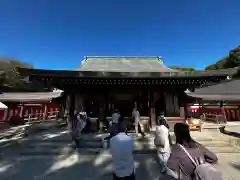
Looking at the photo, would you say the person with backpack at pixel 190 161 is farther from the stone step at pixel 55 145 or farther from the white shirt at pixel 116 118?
the stone step at pixel 55 145

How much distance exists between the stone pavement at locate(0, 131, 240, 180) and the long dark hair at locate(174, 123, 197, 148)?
2.92 meters

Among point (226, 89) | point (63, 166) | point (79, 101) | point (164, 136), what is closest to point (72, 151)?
point (63, 166)

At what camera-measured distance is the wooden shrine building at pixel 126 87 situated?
26.5ft

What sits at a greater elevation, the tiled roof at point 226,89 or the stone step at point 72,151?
the tiled roof at point 226,89

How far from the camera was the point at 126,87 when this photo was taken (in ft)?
31.1

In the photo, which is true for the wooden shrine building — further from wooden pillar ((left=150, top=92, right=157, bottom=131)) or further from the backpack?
the backpack

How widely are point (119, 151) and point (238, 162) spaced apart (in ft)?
17.6

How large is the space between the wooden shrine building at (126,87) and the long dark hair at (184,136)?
19.9 feet

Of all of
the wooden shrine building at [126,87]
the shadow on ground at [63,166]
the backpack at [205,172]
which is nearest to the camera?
the backpack at [205,172]

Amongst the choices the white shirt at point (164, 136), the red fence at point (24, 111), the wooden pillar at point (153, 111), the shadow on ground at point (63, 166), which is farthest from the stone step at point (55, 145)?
the red fence at point (24, 111)

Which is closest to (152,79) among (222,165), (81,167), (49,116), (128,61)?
(222,165)

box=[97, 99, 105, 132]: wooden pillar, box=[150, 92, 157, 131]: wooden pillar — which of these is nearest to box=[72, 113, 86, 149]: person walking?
box=[97, 99, 105, 132]: wooden pillar

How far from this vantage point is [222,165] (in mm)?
5488

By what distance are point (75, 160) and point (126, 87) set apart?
4.84 meters
